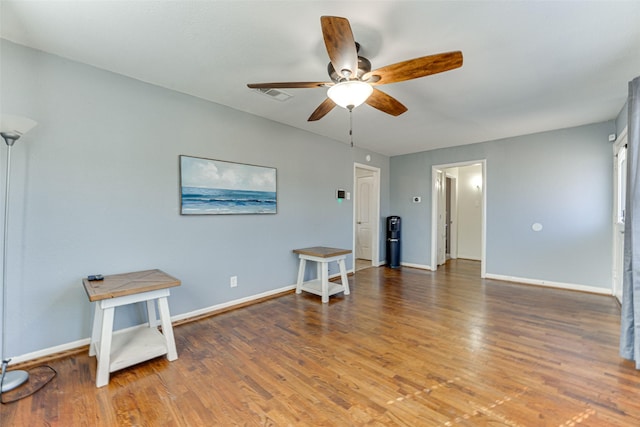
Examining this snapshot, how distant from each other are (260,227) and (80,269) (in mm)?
1866

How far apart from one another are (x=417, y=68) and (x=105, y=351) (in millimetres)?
2900

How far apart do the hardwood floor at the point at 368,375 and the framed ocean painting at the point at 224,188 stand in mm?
1257

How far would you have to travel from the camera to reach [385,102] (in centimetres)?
240

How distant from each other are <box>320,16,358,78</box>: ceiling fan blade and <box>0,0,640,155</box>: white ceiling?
0.93ft

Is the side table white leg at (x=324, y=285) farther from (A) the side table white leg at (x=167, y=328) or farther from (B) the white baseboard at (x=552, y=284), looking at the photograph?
(B) the white baseboard at (x=552, y=284)

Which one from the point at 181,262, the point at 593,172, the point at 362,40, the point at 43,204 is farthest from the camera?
the point at 593,172

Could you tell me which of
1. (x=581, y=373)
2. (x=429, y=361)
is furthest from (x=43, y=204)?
(x=581, y=373)

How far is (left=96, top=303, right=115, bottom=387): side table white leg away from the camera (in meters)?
1.93

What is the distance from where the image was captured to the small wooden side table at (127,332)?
1971 mm

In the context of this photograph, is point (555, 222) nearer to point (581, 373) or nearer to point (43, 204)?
point (581, 373)

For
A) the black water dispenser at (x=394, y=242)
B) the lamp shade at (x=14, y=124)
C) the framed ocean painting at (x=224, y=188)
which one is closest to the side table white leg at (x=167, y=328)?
the framed ocean painting at (x=224, y=188)

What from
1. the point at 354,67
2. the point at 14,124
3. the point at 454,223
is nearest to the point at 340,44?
the point at 354,67

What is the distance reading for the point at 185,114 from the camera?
3.01 meters

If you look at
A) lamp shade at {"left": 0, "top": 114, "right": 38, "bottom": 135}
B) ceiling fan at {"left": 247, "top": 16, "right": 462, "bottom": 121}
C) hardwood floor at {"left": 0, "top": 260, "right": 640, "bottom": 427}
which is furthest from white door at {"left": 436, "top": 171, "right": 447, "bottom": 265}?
lamp shade at {"left": 0, "top": 114, "right": 38, "bottom": 135}
